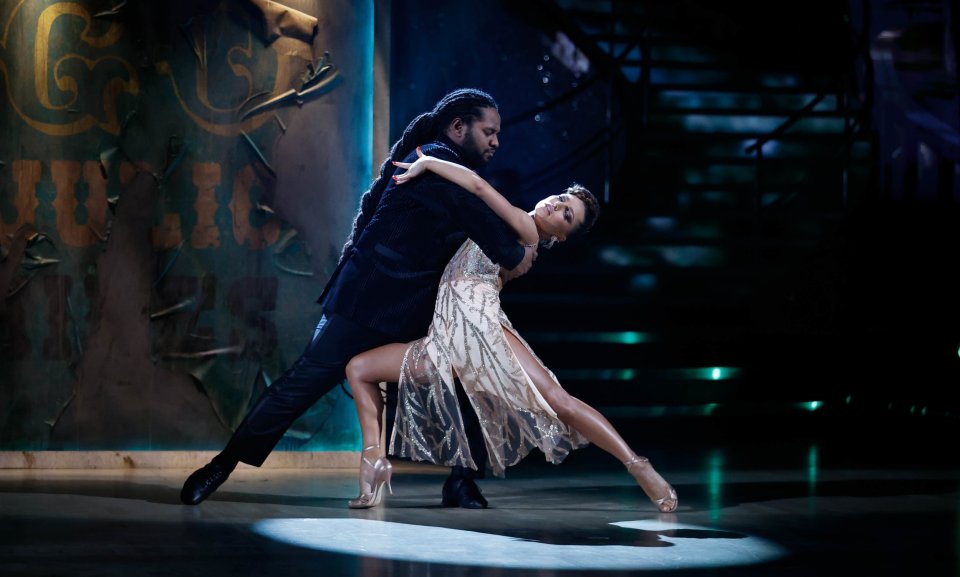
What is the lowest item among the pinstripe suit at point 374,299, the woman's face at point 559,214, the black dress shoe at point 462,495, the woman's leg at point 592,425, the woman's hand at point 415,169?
the black dress shoe at point 462,495

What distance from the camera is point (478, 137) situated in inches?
205

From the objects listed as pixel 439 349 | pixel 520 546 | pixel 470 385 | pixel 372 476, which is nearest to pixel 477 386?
pixel 470 385

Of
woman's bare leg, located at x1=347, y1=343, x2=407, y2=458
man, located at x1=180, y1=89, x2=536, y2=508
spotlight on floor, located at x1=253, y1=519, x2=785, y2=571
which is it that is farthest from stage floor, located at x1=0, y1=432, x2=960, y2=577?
woman's bare leg, located at x1=347, y1=343, x2=407, y2=458

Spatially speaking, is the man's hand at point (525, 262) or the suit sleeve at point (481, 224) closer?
the suit sleeve at point (481, 224)

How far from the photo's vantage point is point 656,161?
9.86 metres

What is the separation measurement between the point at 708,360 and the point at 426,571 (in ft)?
15.9

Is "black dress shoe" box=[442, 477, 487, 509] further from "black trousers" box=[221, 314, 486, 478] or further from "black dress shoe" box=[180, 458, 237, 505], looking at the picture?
"black dress shoe" box=[180, 458, 237, 505]

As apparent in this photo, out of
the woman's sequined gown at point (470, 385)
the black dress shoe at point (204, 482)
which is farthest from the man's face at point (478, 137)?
the black dress shoe at point (204, 482)

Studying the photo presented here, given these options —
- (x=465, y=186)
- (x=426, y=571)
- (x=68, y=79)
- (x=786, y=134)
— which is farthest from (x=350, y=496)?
(x=786, y=134)

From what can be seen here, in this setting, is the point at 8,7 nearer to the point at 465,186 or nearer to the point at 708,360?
the point at 465,186

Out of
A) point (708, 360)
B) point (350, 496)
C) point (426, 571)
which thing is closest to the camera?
point (426, 571)

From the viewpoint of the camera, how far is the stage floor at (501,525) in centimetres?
397

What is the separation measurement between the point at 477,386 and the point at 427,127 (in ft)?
3.31

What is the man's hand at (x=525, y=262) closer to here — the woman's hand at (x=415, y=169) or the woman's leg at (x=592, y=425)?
the woman's leg at (x=592, y=425)
